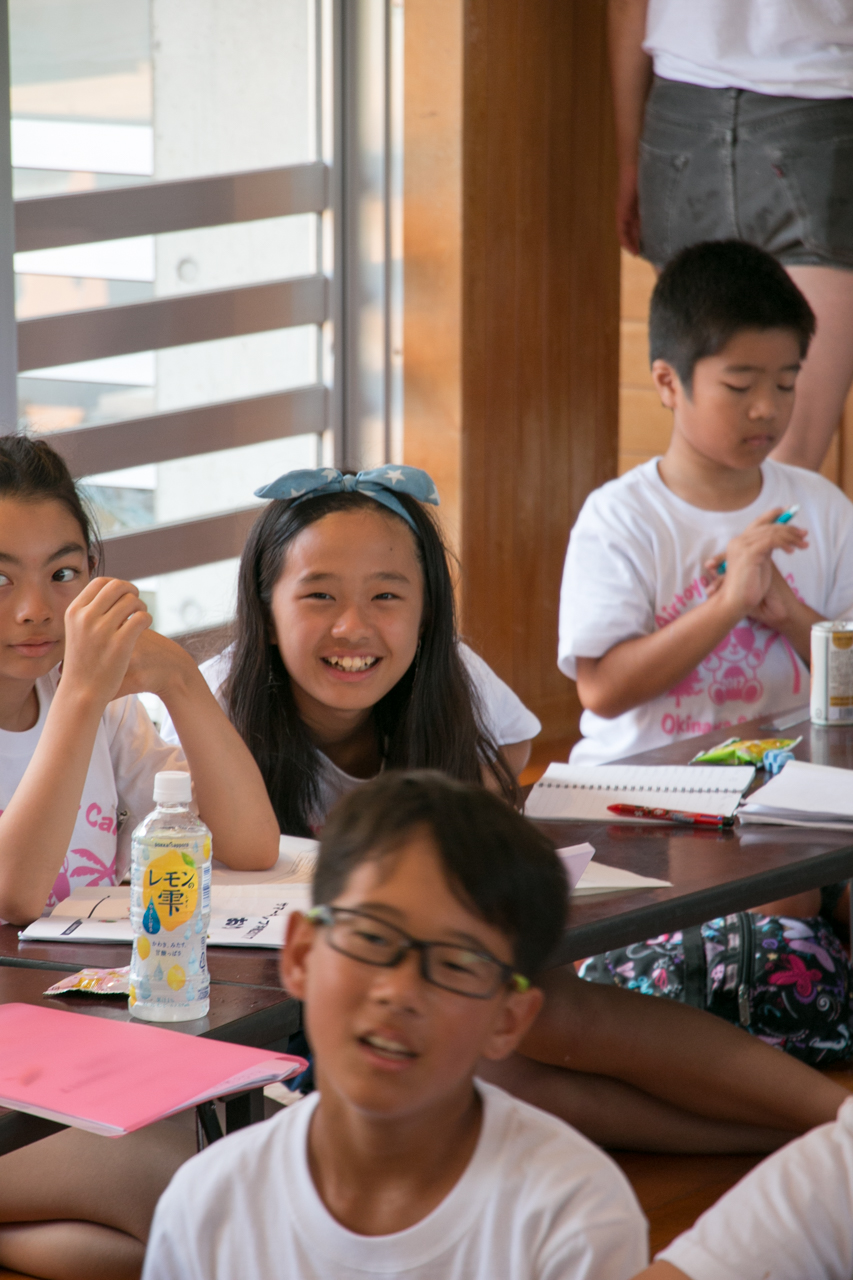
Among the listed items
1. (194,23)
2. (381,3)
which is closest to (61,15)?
(194,23)

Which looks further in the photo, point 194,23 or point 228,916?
point 194,23

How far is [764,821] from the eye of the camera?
71.2 inches

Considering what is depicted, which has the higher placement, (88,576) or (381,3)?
(381,3)

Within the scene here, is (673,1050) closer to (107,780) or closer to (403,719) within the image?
(403,719)

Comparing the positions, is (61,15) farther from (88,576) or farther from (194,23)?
(88,576)

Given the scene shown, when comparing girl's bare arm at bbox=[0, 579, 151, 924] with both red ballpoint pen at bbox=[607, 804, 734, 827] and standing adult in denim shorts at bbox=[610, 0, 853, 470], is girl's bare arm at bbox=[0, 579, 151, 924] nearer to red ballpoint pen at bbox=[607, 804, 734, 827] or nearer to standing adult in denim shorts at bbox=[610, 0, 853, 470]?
red ballpoint pen at bbox=[607, 804, 734, 827]

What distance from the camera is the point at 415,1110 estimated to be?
860mm

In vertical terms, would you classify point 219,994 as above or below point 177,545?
above

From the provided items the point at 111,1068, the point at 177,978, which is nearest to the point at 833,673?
the point at 177,978

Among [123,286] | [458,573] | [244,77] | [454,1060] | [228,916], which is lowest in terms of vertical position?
[458,573]

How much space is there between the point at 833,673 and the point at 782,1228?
148 centimetres

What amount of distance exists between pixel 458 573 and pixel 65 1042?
2.83 meters

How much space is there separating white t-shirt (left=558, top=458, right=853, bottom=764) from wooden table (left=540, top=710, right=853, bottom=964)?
790mm

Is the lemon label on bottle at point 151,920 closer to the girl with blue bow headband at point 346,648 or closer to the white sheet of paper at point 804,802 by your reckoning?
the girl with blue bow headband at point 346,648
